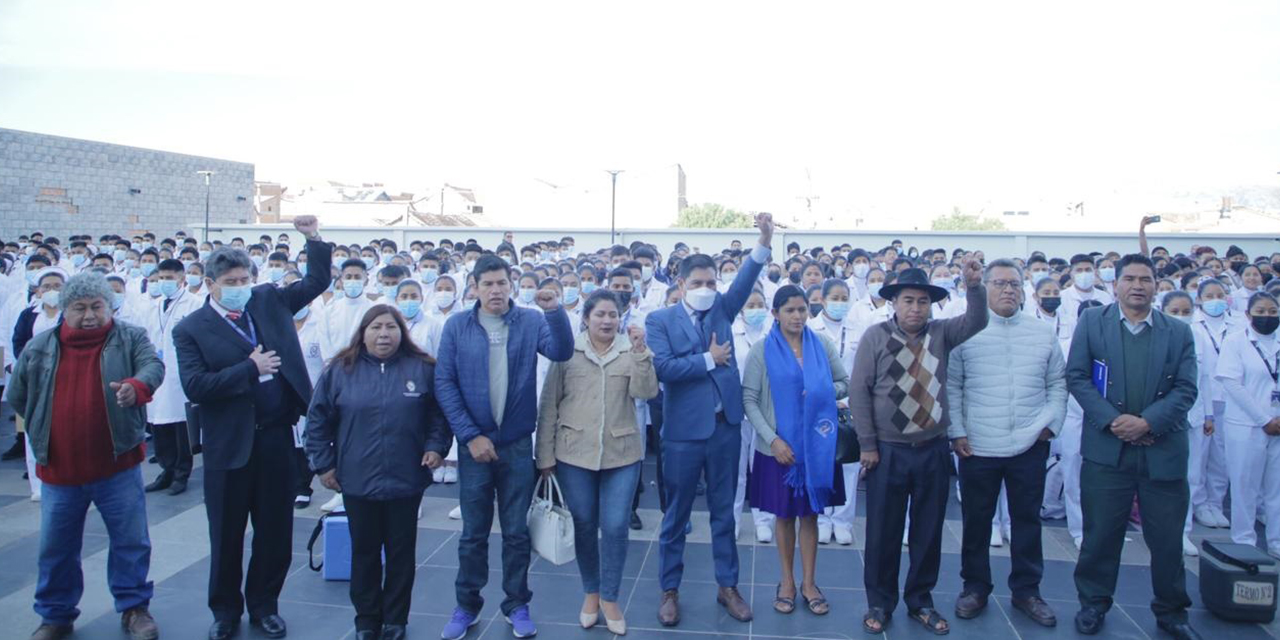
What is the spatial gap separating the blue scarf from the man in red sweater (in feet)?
10.9

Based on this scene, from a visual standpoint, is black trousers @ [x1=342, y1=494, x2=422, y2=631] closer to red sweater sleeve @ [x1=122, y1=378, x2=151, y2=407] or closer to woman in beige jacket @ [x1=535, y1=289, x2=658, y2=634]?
woman in beige jacket @ [x1=535, y1=289, x2=658, y2=634]

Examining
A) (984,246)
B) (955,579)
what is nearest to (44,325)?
(955,579)

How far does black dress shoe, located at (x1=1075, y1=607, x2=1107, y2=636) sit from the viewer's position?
14.5 feet

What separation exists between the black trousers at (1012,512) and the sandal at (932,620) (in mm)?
371

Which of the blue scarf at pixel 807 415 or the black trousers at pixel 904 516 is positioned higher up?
the blue scarf at pixel 807 415

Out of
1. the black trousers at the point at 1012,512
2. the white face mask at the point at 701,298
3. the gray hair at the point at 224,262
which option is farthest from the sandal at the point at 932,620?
the gray hair at the point at 224,262

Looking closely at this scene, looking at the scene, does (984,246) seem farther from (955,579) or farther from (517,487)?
(517,487)

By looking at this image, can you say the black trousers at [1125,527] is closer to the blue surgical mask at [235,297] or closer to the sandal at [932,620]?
the sandal at [932,620]

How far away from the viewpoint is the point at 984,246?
64.2ft

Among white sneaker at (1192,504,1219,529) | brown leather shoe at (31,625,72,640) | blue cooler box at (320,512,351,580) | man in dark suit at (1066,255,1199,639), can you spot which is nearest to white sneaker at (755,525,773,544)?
man in dark suit at (1066,255,1199,639)

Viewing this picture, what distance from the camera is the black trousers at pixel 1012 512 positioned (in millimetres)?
4609

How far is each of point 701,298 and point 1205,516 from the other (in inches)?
192

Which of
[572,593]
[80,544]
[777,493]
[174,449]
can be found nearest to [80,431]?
[80,544]

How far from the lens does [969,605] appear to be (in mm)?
4633
